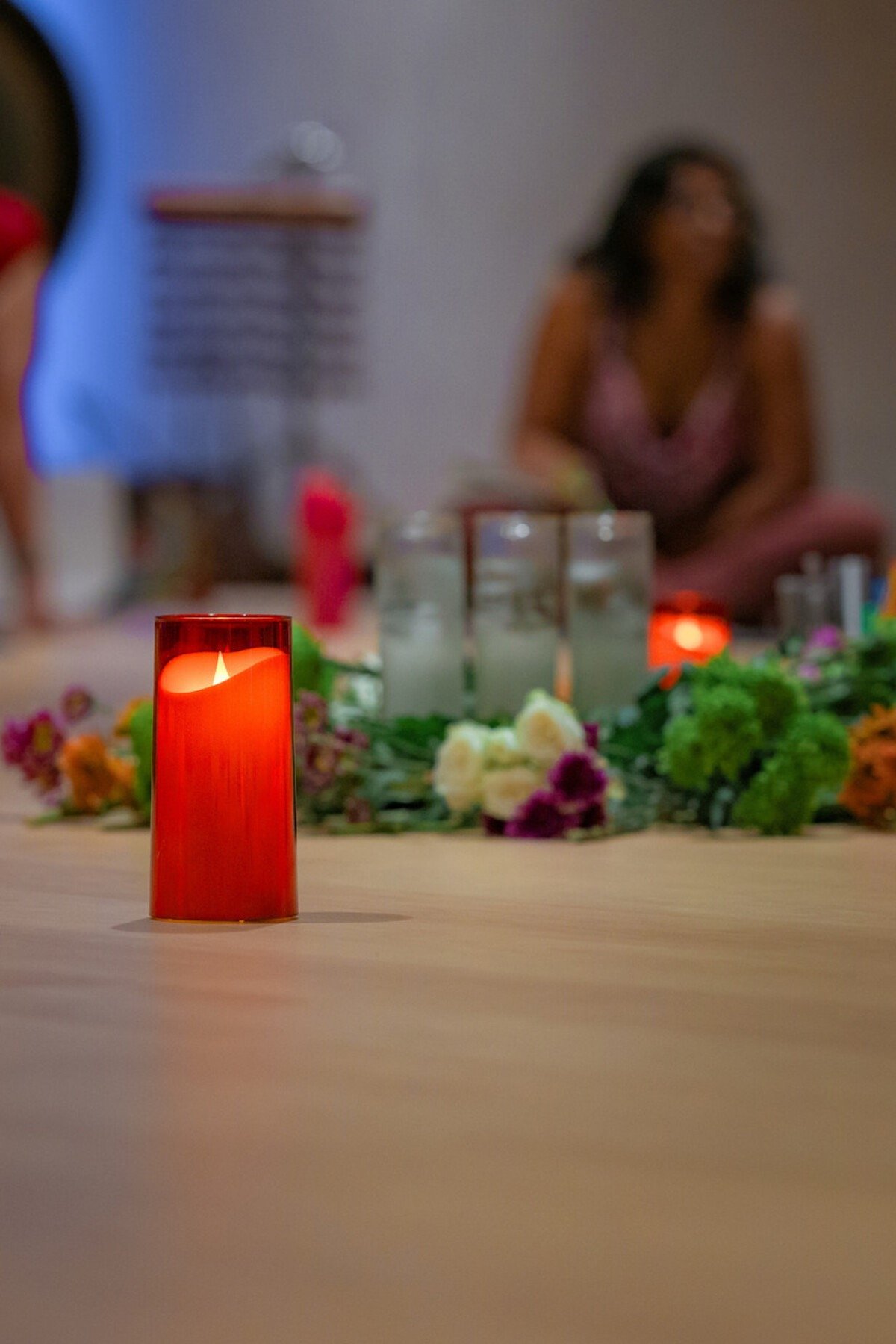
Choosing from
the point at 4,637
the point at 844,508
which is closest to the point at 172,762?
the point at 4,637

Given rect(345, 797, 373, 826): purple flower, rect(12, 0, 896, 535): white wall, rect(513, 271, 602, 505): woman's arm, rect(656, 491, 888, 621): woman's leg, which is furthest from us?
rect(12, 0, 896, 535): white wall

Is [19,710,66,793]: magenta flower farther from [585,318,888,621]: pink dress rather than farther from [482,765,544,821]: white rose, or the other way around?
[585,318,888,621]: pink dress

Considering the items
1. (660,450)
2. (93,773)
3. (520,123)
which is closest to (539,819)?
(93,773)

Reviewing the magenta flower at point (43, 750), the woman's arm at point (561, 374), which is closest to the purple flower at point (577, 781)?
the magenta flower at point (43, 750)

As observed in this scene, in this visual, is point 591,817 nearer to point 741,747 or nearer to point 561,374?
point 741,747

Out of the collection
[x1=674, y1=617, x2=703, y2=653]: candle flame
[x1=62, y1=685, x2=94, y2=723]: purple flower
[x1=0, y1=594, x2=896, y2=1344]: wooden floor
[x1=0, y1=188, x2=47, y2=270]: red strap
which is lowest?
[x1=0, y1=594, x2=896, y2=1344]: wooden floor

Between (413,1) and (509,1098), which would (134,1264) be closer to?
(509,1098)

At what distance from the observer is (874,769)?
4.72 feet

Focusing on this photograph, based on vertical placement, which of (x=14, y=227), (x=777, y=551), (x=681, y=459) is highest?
(x=14, y=227)

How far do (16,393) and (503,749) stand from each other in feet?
9.47

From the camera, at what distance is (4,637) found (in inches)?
153

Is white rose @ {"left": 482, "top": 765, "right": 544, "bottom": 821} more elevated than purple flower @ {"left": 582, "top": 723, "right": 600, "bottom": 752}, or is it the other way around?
purple flower @ {"left": 582, "top": 723, "right": 600, "bottom": 752}

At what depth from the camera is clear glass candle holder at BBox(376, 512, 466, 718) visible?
1.51m

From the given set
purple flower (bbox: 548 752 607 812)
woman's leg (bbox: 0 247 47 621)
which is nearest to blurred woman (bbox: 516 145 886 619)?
woman's leg (bbox: 0 247 47 621)
